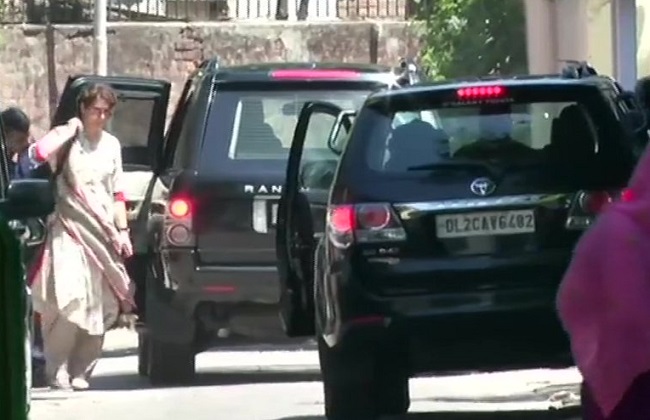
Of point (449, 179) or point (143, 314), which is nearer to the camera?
point (449, 179)

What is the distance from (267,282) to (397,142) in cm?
350

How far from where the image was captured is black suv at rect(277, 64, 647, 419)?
944 cm

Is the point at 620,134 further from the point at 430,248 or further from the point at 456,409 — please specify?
the point at 456,409

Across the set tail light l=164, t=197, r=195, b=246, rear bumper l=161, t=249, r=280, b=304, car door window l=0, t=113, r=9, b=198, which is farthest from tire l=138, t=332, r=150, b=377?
car door window l=0, t=113, r=9, b=198

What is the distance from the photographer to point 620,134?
9734 millimetres

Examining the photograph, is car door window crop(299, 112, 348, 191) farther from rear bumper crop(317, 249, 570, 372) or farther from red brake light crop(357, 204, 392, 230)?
rear bumper crop(317, 249, 570, 372)

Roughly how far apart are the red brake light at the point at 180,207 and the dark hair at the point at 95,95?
99 cm

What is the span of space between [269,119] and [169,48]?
498 inches

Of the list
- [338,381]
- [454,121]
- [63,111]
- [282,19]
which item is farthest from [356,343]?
[282,19]

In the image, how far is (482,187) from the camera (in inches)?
376

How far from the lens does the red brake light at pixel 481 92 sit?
9.84 meters

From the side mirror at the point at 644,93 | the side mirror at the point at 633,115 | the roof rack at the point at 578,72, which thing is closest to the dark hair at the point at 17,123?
the side mirror at the point at 644,93

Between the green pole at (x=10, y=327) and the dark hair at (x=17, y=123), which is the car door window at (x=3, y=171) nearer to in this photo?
the green pole at (x=10, y=327)

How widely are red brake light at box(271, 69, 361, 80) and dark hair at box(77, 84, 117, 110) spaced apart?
1099 mm
